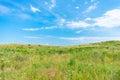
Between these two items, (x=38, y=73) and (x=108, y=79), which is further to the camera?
(x=38, y=73)

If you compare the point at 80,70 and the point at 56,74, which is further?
the point at 80,70

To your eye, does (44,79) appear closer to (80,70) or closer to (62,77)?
(62,77)

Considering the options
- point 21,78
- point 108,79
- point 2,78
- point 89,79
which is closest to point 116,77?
point 108,79

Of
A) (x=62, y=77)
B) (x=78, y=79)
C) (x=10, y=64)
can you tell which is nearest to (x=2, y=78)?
(x=62, y=77)

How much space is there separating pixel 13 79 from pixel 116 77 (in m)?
3.78

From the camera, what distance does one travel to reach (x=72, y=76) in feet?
25.0

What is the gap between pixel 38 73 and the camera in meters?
8.16

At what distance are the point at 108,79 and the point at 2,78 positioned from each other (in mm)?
3820

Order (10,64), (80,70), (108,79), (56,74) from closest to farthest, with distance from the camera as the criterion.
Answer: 1. (108,79)
2. (56,74)
3. (80,70)
4. (10,64)

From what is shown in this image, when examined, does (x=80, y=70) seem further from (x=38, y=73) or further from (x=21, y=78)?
(x=21, y=78)

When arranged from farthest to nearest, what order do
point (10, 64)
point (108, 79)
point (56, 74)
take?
point (10, 64) < point (56, 74) < point (108, 79)

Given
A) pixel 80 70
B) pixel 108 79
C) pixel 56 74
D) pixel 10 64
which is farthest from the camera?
pixel 10 64

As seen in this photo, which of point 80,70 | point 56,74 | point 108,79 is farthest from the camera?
point 80,70

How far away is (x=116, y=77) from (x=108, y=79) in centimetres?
42
